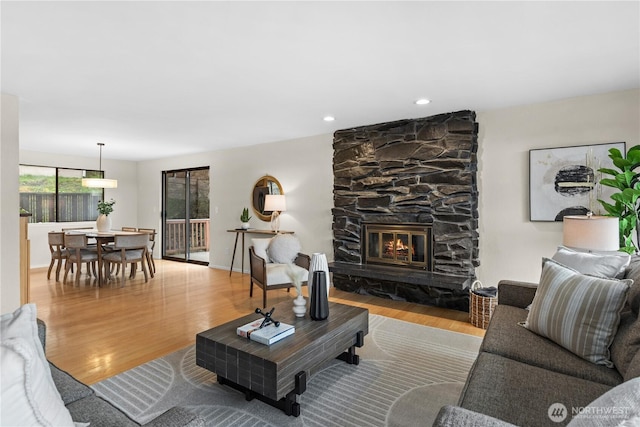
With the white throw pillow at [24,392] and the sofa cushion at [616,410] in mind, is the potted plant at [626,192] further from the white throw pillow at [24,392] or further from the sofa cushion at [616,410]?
the white throw pillow at [24,392]

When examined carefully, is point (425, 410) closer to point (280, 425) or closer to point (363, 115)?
point (280, 425)

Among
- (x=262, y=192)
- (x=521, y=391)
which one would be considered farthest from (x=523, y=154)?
(x=262, y=192)

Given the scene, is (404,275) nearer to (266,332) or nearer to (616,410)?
(266,332)

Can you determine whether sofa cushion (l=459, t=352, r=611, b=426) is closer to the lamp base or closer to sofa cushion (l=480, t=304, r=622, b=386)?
sofa cushion (l=480, t=304, r=622, b=386)

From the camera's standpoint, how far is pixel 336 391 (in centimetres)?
218

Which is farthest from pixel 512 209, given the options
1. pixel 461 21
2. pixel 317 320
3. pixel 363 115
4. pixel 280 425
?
pixel 280 425

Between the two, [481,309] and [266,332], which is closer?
[266,332]

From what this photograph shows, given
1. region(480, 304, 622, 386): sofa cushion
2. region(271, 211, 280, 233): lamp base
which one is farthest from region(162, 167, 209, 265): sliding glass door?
region(480, 304, 622, 386): sofa cushion

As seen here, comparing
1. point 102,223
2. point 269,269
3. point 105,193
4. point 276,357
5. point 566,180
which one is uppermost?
point 105,193

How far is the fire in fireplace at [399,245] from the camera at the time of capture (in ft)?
13.8

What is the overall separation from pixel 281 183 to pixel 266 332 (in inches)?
148

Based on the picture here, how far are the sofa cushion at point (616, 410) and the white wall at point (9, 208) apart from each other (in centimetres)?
448

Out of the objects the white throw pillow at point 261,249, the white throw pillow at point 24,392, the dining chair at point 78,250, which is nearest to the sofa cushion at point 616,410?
the white throw pillow at point 24,392

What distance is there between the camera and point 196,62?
104 inches
